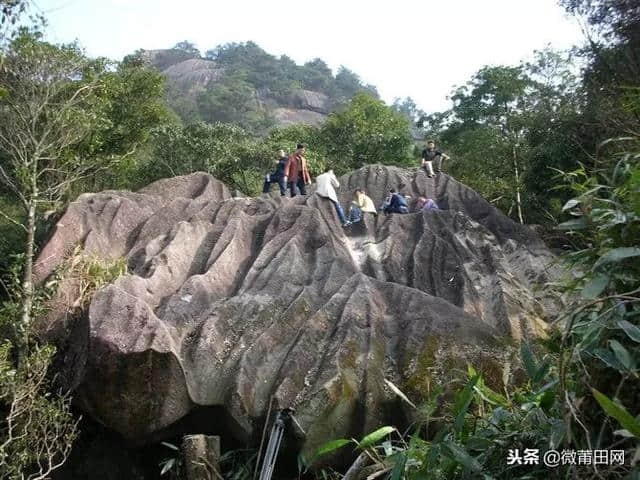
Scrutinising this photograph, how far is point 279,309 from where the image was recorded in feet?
29.8

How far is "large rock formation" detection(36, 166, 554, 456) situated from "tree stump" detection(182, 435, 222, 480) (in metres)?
0.89

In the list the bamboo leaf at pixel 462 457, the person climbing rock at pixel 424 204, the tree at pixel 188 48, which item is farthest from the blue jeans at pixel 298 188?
the tree at pixel 188 48

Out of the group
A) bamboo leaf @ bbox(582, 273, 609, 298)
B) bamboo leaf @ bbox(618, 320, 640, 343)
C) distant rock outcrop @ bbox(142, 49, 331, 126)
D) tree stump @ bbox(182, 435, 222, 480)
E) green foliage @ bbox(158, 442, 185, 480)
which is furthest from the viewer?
distant rock outcrop @ bbox(142, 49, 331, 126)

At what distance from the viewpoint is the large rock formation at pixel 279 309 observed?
302 inches

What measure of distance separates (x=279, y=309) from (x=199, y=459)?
278 cm

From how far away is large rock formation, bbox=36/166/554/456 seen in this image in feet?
25.2

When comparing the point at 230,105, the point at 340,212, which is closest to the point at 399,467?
the point at 340,212

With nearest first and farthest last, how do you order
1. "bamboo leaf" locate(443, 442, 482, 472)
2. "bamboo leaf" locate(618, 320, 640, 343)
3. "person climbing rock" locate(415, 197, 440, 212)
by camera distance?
→ "bamboo leaf" locate(618, 320, 640, 343)
"bamboo leaf" locate(443, 442, 482, 472)
"person climbing rock" locate(415, 197, 440, 212)

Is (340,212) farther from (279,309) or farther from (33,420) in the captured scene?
A: (33,420)

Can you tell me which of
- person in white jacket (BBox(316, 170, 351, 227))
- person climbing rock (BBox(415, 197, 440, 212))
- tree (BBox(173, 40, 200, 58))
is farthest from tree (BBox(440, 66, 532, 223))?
tree (BBox(173, 40, 200, 58))

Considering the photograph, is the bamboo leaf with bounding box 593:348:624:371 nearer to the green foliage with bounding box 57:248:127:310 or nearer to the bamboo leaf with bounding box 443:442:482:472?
the bamboo leaf with bounding box 443:442:482:472

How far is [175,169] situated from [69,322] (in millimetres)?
11587

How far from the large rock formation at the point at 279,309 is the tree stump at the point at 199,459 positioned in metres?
0.89

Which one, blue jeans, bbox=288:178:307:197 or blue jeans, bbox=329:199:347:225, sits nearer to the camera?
blue jeans, bbox=329:199:347:225
